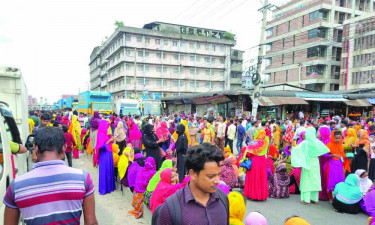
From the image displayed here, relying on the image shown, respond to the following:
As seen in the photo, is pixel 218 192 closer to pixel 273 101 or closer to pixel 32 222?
pixel 32 222

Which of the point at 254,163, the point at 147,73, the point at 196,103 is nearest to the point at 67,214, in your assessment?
the point at 254,163

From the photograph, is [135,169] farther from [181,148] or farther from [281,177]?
[281,177]

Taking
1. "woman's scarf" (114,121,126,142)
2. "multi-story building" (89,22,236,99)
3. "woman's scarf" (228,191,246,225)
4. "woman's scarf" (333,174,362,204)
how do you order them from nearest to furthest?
"woman's scarf" (228,191,246,225)
"woman's scarf" (333,174,362,204)
"woman's scarf" (114,121,126,142)
"multi-story building" (89,22,236,99)

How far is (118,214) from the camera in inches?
188

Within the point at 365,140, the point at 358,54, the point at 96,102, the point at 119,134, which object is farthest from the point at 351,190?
the point at 358,54

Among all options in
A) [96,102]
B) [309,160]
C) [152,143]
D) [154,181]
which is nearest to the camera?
[154,181]

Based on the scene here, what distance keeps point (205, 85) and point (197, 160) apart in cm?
4941

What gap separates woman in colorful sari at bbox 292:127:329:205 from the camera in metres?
5.15

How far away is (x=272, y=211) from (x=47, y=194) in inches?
180

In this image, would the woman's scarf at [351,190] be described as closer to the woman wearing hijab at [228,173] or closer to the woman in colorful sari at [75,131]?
the woman wearing hijab at [228,173]

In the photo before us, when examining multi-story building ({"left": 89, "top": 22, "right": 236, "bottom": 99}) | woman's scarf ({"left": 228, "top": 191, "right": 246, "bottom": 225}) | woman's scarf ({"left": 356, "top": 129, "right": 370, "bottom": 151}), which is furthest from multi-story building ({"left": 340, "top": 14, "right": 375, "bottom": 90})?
woman's scarf ({"left": 228, "top": 191, "right": 246, "bottom": 225})

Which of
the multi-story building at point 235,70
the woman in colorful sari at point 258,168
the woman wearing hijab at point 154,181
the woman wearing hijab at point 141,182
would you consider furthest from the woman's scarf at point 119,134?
the multi-story building at point 235,70

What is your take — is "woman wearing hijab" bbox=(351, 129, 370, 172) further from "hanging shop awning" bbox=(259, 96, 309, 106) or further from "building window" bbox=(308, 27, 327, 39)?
"building window" bbox=(308, 27, 327, 39)

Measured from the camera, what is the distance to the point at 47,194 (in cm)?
170
